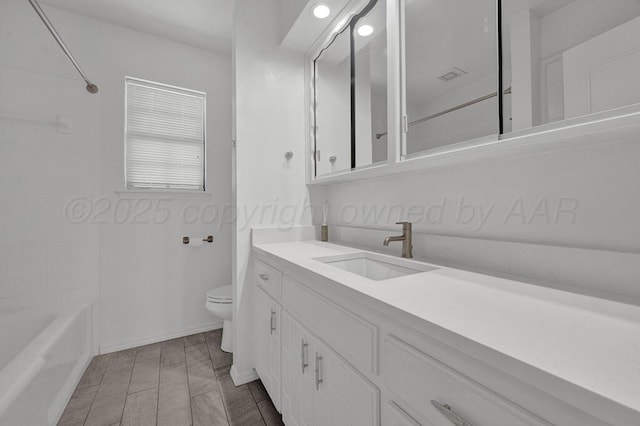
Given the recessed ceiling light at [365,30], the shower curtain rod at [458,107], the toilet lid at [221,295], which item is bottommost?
the toilet lid at [221,295]

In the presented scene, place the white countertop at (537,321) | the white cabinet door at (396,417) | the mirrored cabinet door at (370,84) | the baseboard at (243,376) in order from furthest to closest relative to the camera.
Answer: the baseboard at (243,376)
the mirrored cabinet door at (370,84)
the white cabinet door at (396,417)
the white countertop at (537,321)

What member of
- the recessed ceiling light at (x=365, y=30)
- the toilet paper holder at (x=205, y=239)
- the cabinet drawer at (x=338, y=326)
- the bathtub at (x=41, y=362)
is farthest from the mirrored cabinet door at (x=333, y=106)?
the bathtub at (x=41, y=362)

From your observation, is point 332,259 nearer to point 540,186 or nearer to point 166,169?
point 540,186

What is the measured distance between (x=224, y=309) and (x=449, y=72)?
1.98 m

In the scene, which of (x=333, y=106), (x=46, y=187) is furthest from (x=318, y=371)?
(x=46, y=187)

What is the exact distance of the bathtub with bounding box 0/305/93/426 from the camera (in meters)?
1.03

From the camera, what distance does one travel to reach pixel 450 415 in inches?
18.4

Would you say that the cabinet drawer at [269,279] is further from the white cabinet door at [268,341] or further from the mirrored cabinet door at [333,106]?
the mirrored cabinet door at [333,106]

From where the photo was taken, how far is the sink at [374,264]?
110cm

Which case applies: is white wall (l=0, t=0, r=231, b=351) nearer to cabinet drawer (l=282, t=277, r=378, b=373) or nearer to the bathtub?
the bathtub

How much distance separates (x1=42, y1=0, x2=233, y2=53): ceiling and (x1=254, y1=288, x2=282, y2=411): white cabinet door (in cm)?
208

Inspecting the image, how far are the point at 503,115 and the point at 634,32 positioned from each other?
0.95 feet

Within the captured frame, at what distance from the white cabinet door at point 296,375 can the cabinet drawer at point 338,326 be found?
0.08m

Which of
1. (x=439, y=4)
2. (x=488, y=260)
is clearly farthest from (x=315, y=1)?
(x=488, y=260)
